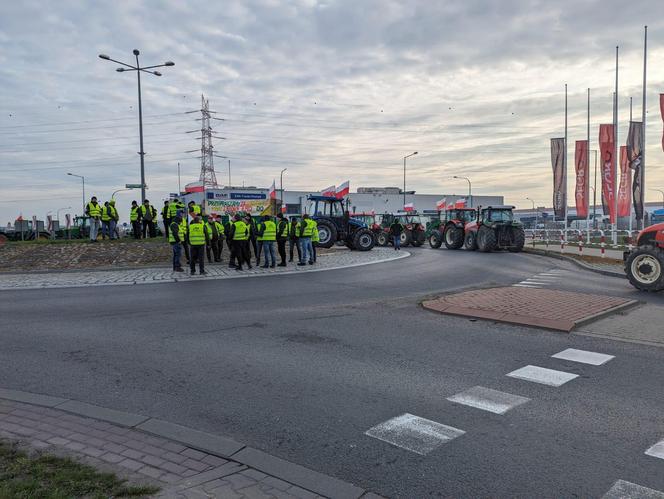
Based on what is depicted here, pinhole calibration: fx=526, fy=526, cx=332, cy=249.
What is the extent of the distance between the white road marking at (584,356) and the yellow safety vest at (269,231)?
11.7 metres

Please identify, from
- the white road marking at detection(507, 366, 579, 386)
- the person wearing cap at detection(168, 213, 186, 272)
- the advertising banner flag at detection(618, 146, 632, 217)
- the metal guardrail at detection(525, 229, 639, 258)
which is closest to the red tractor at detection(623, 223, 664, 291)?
the metal guardrail at detection(525, 229, 639, 258)

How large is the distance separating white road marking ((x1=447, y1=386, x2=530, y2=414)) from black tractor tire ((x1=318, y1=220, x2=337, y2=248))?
19813 mm

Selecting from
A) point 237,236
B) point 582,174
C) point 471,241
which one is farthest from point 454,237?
point 237,236

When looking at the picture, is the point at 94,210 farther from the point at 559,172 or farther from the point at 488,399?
the point at 559,172

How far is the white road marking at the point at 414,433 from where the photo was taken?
3891mm

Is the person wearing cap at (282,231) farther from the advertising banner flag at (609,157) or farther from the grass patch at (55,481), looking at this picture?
the advertising banner flag at (609,157)

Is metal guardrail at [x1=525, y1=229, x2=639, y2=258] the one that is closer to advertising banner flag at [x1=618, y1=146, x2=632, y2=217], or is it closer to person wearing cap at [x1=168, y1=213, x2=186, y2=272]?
advertising banner flag at [x1=618, y1=146, x2=632, y2=217]

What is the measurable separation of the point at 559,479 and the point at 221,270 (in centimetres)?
1442

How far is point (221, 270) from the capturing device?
1689 centimetres

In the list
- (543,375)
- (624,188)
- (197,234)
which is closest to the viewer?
(543,375)

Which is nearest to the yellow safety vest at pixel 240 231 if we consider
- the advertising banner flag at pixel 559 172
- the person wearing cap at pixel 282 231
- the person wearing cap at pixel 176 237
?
the person wearing cap at pixel 282 231

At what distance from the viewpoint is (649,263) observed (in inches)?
462

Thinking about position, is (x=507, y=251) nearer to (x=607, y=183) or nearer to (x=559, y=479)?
(x=607, y=183)

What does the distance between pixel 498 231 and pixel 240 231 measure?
46.5 ft
